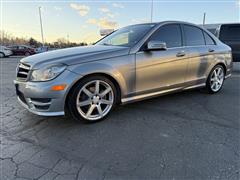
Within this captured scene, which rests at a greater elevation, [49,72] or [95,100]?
[49,72]

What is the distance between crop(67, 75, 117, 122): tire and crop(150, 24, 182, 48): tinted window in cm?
128

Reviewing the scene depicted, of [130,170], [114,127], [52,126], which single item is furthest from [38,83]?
[130,170]

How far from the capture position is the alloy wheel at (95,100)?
3051 mm

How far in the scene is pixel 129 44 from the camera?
136 inches

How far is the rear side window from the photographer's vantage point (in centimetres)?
828

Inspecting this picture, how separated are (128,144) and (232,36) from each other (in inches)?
313

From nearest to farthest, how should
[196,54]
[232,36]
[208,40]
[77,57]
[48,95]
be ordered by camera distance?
[48,95] < [77,57] < [196,54] < [208,40] < [232,36]

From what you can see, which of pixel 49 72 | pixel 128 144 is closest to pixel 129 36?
pixel 49 72

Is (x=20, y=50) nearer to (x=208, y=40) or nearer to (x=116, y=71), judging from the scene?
(x=208, y=40)

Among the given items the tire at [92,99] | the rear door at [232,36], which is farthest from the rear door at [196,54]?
the rear door at [232,36]

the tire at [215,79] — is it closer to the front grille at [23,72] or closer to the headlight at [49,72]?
the headlight at [49,72]

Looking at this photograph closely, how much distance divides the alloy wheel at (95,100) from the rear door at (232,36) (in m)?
6.96

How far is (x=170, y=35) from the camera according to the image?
12.7 feet

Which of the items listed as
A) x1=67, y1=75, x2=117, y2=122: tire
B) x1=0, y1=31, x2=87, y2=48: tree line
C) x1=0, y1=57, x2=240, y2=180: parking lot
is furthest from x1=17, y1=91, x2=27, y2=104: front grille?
x1=0, y1=31, x2=87, y2=48: tree line
